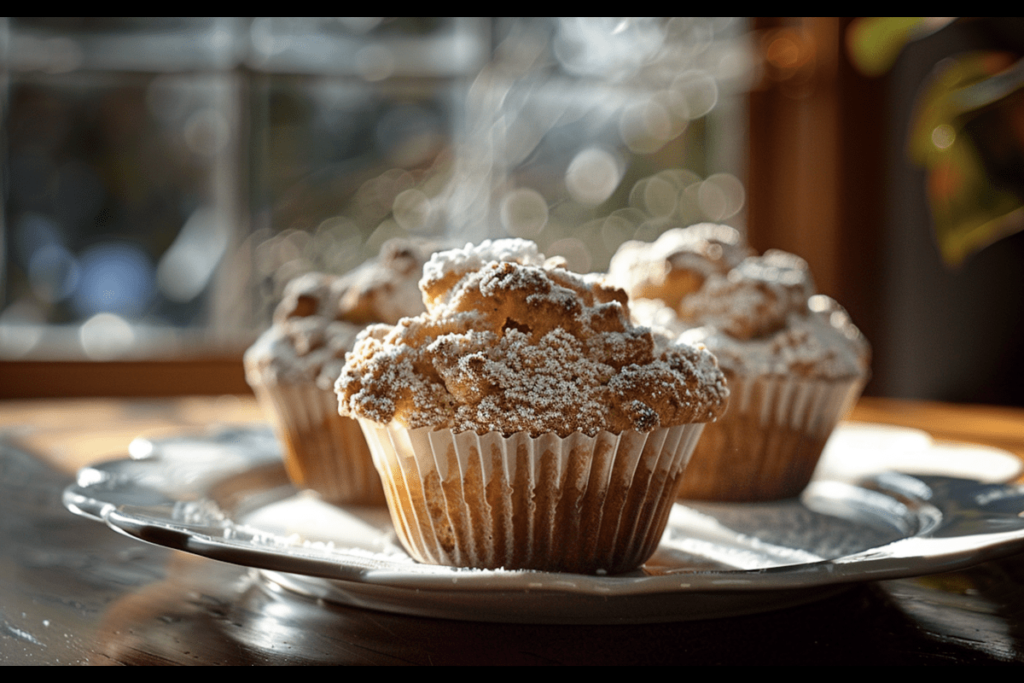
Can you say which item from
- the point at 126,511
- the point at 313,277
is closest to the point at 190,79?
the point at 313,277

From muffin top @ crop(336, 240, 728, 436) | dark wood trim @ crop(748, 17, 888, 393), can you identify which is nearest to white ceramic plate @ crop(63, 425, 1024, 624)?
muffin top @ crop(336, 240, 728, 436)

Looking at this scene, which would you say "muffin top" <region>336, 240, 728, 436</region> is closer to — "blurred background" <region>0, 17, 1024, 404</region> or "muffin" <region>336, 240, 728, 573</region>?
"muffin" <region>336, 240, 728, 573</region>

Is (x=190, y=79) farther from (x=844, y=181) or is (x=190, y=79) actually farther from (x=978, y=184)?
(x=978, y=184)

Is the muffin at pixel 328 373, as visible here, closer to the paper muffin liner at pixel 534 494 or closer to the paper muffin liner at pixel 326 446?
the paper muffin liner at pixel 326 446

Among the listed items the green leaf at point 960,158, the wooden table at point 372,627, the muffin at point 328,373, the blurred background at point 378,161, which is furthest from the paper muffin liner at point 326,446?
the blurred background at point 378,161

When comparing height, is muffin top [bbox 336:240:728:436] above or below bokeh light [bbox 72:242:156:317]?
below
